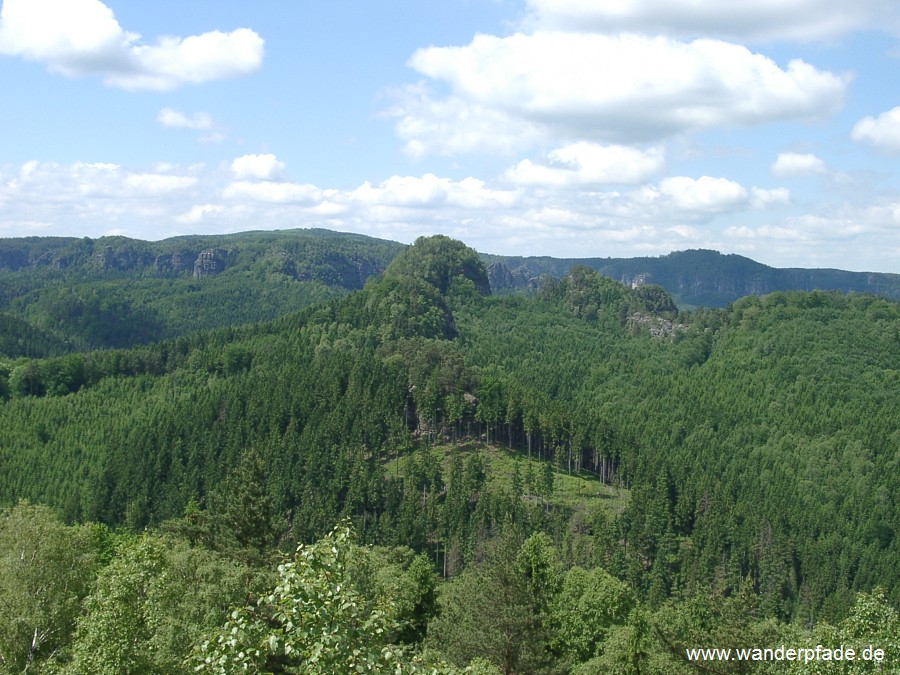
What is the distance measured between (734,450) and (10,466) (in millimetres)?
139066

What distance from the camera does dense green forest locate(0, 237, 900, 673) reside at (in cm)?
2814

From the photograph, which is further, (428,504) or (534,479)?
(534,479)

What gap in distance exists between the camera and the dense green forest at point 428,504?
2814cm

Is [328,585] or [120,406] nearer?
[328,585]

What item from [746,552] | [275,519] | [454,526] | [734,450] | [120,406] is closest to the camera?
[275,519]

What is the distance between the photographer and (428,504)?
325ft

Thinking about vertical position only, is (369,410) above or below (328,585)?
below

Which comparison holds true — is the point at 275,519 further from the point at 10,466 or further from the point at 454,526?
the point at 10,466

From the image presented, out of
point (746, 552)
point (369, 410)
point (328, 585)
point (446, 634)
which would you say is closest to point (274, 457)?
point (369, 410)

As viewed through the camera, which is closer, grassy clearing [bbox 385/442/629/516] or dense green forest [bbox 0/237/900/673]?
dense green forest [bbox 0/237/900/673]

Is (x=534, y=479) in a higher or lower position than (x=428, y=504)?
higher

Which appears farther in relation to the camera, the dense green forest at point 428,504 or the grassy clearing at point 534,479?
the grassy clearing at point 534,479

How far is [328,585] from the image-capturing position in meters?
14.0

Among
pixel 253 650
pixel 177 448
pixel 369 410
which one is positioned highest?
pixel 253 650
